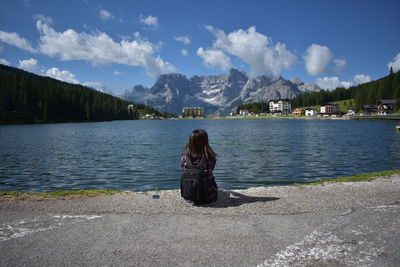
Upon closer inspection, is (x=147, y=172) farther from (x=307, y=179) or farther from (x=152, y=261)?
(x=152, y=261)

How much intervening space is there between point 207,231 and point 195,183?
10.3ft

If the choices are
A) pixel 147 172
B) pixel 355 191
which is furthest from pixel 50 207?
pixel 147 172

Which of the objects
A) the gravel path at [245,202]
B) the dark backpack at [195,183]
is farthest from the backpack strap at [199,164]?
the gravel path at [245,202]

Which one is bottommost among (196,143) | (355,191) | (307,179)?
(307,179)

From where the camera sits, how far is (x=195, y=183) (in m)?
12.1

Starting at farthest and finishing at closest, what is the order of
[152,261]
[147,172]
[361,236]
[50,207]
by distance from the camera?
1. [147,172]
2. [50,207]
3. [361,236]
4. [152,261]

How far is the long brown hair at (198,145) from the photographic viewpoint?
39.9ft

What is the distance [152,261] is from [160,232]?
5.93 ft

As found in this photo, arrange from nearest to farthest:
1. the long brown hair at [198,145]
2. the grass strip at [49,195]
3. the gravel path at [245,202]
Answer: the gravel path at [245,202]
the long brown hair at [198,145]
the grass strip at [49,195]

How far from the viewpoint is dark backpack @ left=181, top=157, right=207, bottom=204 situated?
12.0 metres

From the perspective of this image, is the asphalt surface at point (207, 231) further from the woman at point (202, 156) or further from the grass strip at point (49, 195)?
the grass strip at point (49, 195)

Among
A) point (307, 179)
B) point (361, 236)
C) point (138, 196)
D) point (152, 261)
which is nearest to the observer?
point (152, 261)

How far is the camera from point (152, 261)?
23.9 ft

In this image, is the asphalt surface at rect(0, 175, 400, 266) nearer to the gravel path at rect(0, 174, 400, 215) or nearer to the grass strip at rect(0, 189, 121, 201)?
the gravel path at rect(0, 174, 400, 215)
